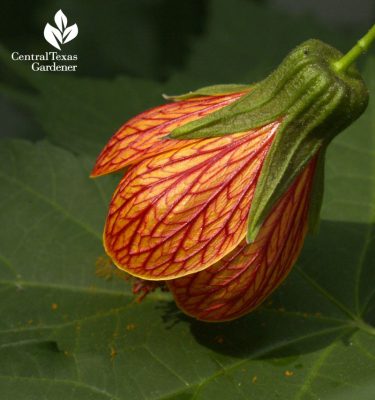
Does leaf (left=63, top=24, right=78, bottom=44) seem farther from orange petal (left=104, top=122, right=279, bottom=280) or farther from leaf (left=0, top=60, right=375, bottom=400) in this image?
orange petal (left=104, top=122, right=279, bottom=280)

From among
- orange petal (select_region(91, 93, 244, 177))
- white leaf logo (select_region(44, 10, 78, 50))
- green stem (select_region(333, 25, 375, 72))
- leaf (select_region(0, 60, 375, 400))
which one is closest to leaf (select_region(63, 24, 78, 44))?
white leaf logo (select_region(44, 10, 78, 50))

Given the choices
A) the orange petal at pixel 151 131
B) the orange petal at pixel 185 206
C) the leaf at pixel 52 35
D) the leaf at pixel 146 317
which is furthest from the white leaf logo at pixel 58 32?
the orange petal at pixel 185 206

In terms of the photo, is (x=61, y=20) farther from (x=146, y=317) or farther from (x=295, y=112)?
(x=295, y=112)

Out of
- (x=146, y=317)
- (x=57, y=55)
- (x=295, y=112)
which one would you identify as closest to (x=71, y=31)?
(x=57, y=55)

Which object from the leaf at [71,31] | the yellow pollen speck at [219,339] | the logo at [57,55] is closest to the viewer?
the yellow pollen speck at [219,339]

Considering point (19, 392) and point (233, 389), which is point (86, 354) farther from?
point (233, 389)

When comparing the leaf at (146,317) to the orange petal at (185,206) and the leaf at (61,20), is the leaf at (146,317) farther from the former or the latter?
the leaf at (61,20)

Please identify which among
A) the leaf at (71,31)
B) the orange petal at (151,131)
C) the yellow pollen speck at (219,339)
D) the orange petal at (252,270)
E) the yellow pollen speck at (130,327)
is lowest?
the yellow pollen speck at (219,339)
